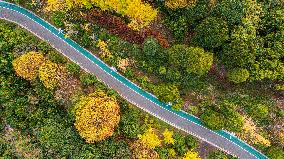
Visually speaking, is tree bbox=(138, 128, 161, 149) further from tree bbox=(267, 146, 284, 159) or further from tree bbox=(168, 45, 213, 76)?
tree bbox=(267, 146, 284, 159)

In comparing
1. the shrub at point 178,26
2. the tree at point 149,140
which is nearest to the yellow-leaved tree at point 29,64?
the tree at point 149,140

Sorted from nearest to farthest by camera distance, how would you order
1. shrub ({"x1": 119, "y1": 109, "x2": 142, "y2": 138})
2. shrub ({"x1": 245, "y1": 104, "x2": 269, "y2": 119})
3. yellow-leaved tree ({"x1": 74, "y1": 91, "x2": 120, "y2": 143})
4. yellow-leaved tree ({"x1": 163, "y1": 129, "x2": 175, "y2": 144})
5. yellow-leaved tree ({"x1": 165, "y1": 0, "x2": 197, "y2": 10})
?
yellow-leaved tree ({"x1": 74, "y1": 91, "x2": 120, "y2": 143}) < yellow-leaved tree ({"x1": 165, "y1": 0, "x2": 197, "y2": 10}) < shrub ({"x1": 119, "y1": 109, "x2": 142, "y2": 138}) < yellow-leaved tree ({"x1": 163, "y1": 129, "x2": 175, "y2": 144}) < shrub ({"x1": 245, "y1": 104, "x2": 269, "y2": 119})

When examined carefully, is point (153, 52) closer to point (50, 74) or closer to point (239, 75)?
point (239, 75)

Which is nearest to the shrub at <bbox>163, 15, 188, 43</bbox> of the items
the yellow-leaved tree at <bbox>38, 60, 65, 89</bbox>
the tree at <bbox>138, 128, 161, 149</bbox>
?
the tree at <bbox>138, 128, 161, 149</bbox>

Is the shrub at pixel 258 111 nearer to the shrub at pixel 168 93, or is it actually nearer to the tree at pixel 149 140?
the shrub at pixel 168 93

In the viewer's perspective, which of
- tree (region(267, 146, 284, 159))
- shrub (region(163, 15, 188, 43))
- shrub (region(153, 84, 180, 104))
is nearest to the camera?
shrub (region(153, 84, 180, 104))

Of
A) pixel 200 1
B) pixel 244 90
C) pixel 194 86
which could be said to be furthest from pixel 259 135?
pixel 200 1

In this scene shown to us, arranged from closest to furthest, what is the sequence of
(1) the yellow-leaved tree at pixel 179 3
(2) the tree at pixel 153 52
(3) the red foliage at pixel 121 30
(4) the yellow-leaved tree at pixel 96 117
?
(4) the yellow-leaved tree at pixel 96 117
(1) the yellow-leaved tree at pixel 179 3
(2) the tree at pixel 153 52
(3) the red foliage at pixel 121 30
